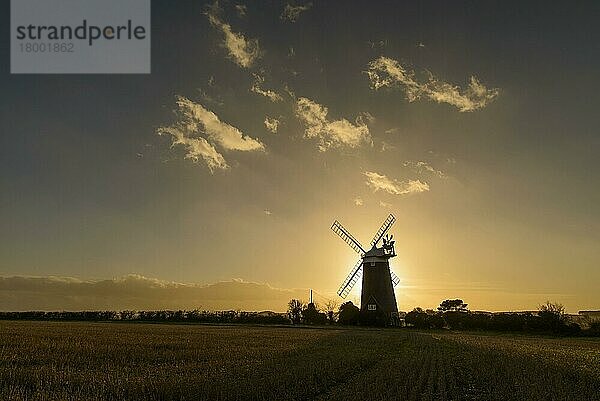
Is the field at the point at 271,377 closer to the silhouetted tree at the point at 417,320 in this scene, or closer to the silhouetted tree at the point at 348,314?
the silhouetted tree at the point at 348,314

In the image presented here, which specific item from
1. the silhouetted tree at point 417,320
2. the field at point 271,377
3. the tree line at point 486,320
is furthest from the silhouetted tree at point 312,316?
the field at point 271,377

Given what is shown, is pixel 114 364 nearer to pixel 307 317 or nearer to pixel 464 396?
pixel 464 396

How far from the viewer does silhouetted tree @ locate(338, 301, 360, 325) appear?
319 feet

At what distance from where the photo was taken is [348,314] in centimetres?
10150

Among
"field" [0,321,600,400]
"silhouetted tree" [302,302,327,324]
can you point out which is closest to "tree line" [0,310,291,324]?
"silhouetted tree" [302,302,327,324]

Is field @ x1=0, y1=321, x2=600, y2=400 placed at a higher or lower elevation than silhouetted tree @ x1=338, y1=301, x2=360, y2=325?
higher

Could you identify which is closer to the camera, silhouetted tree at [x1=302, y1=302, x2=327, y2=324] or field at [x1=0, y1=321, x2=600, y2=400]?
field at [x1=0, y1=321, x2=600, y2=400]

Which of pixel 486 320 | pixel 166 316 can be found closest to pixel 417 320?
pixel 486 320

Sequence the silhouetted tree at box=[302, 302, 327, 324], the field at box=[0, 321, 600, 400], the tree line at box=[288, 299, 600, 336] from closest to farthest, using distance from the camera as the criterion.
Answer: the field at box=[0, 321, 600, 400], the tree line at box=[288, 299, 600, 336], the silhouetted tree at box=[302, 302, 327, 324]

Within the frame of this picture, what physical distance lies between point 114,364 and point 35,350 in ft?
26.9

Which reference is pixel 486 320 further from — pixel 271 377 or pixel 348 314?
pixel 271 377

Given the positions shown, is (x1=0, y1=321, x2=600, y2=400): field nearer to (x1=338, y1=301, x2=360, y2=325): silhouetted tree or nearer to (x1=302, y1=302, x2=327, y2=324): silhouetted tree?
(x1=338, y1=301, x2=360, y2=325): silhouetted tree

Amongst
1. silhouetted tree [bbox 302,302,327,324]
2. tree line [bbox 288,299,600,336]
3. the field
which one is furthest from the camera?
silhouetted tree [bbox 302,302,327,324]

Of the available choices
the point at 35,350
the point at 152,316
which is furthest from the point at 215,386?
the point at 152,316
